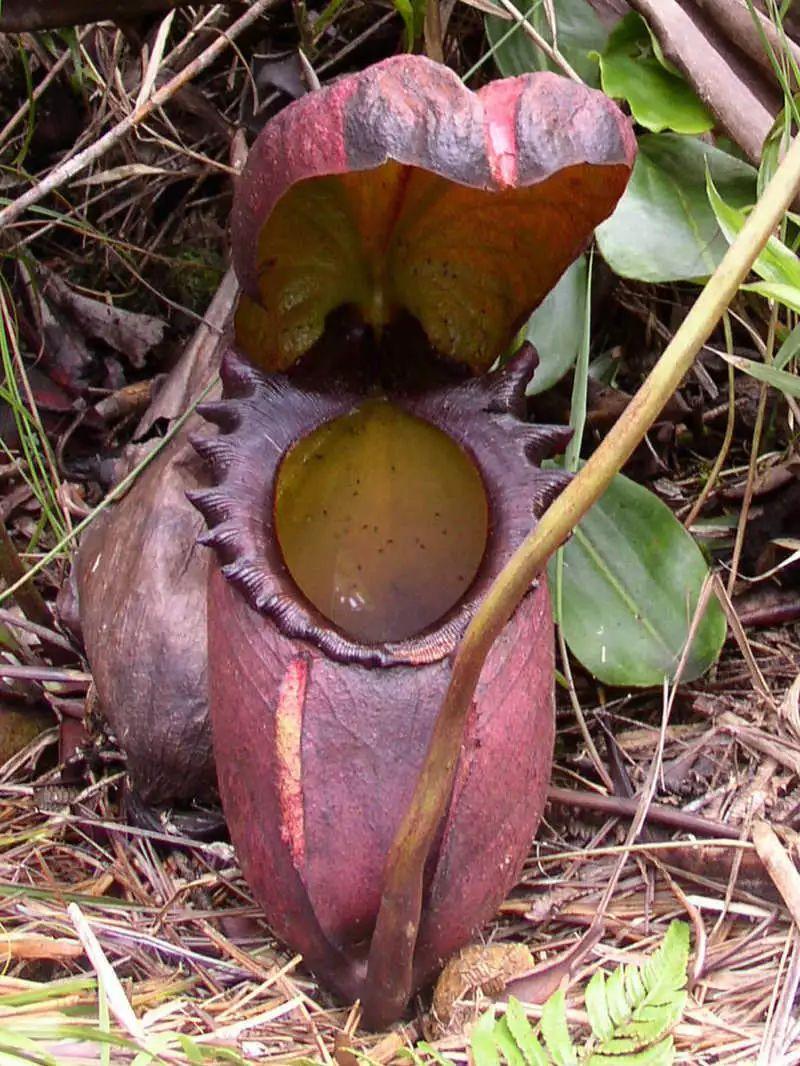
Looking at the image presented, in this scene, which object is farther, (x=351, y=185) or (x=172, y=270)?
(x=172, y=270)

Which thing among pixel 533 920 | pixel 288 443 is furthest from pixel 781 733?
pixel 288 443

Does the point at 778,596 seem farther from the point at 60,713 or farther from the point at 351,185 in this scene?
the point at 60,713

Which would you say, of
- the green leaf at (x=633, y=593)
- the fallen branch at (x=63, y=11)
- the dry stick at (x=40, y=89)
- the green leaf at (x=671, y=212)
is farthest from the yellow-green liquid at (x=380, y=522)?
the dry stick at (x=40, y=89)

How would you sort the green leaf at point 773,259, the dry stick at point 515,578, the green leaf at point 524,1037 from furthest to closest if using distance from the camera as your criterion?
the green leaf at point 773,259 → the green leaf at point 524,1037 → the dry stick at point 515,578

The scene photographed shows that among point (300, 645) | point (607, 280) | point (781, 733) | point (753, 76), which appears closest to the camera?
point (300, 645)

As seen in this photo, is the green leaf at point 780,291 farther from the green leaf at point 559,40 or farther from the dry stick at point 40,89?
the dry stick at point 40,89

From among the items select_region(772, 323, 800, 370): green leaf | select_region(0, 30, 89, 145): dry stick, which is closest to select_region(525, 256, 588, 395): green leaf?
select_region(772, 323, 800, 370): green leaf
